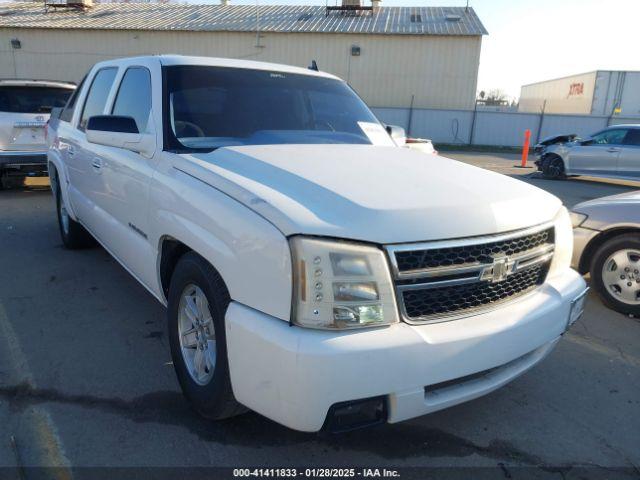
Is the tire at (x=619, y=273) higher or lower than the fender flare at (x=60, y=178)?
lower

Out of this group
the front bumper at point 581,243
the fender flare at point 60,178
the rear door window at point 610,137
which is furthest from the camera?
the rear door window at point 610,137

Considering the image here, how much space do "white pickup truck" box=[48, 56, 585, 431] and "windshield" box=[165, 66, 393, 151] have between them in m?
0.02

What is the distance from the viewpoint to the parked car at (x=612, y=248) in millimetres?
4059

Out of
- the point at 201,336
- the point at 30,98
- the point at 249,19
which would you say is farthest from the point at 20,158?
the point at 249,19

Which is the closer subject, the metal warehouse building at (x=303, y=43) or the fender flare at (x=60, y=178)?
the fender flare at (x=60, y=178)

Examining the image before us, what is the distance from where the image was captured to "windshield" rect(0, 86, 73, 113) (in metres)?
8.11

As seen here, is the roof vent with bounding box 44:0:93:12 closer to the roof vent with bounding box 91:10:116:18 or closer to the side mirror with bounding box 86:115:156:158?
the roof vent with bounding box 91:10:116:18

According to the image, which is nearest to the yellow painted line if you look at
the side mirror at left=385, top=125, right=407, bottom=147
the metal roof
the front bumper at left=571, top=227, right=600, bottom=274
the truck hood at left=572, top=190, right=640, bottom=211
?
the side mirror at left=385, top=125, right=407, bottom=147

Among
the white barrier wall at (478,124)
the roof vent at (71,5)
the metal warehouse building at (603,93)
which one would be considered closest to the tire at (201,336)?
the white barrier wall at (478,124)

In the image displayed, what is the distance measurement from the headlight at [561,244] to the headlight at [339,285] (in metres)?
1.16

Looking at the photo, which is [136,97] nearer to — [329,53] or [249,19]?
[329,53]

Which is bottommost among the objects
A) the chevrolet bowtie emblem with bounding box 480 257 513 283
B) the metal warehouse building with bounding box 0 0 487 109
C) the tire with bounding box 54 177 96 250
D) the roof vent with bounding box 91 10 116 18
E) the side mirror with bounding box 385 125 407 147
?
the tire with bounding box 54 177 96 250

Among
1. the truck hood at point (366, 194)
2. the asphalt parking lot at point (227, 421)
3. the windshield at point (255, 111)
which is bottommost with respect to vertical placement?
the asphalt parking lot at point (227, 421)

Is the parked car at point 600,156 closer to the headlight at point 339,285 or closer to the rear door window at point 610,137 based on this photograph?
the rear door window at point 610,137
